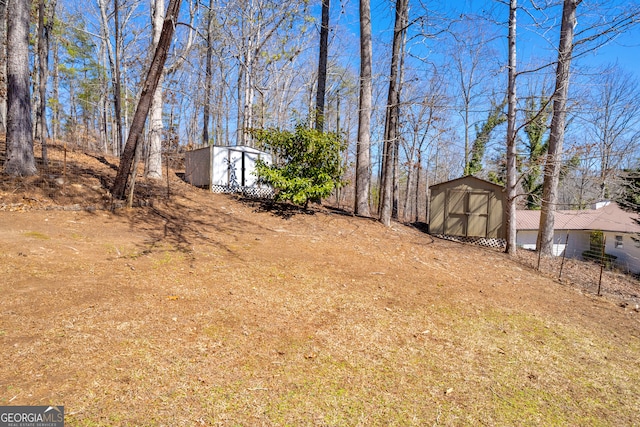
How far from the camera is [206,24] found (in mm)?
15781

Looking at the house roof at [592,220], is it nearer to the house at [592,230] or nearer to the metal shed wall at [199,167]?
the house at [592,230]

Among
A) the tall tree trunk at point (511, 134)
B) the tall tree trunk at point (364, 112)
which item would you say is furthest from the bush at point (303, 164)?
the tall tree trunk at point (511, 134)

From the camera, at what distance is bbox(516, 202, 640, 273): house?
56.4ft

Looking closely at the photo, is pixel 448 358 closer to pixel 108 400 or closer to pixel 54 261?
pixel 108 400

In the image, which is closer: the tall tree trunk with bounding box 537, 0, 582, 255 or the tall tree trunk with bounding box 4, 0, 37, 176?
the tall tree trunk with bounding box 4, 0, 37, 176

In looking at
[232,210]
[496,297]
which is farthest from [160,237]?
[496,297]

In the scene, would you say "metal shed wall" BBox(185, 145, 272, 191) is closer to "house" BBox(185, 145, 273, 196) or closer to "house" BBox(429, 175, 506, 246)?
A: "house" BBox(185, 145, 273, 196)

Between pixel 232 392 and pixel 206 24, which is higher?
pixel 206 24

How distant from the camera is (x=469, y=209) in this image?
11461mm

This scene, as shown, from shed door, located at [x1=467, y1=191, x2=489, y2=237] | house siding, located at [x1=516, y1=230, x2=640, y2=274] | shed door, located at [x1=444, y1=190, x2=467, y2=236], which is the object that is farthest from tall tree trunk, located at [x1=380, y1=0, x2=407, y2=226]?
house siding, located at [x1=516, y1=230, x2=640, y2=274]

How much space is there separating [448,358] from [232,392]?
1.98 m

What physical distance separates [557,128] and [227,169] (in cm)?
1089

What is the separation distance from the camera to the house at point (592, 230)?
56.4 ft

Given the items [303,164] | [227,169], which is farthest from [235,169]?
[303,164]
